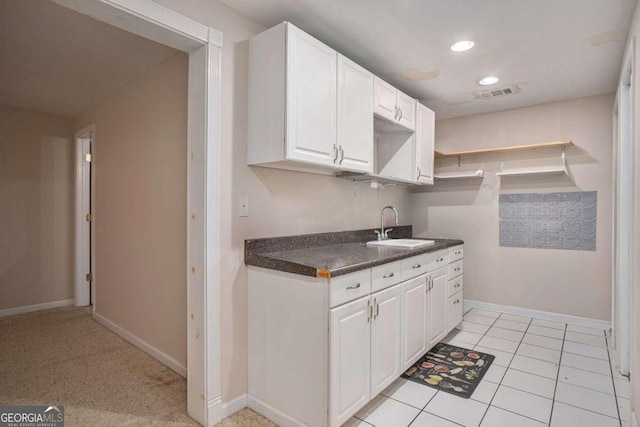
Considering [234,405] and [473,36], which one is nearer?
[234,405]

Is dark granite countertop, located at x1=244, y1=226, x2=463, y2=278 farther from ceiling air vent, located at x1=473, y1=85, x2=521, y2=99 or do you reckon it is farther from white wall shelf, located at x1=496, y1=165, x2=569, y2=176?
ceiling air vent, located at x1=473, y1=85, x2=521, y2=99

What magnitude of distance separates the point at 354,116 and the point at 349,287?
1.28 metres

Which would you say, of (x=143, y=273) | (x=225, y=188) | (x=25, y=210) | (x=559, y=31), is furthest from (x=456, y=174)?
(x=25, y=210)

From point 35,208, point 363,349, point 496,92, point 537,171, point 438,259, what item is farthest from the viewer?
point 35,208

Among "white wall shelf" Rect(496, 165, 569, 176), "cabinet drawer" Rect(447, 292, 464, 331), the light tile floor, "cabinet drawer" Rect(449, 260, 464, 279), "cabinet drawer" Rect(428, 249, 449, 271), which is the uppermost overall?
"white wall shelf" Rect(496, 165, 569, 176)

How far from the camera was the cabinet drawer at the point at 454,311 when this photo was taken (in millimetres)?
3039

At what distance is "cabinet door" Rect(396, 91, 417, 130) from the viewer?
2975mm

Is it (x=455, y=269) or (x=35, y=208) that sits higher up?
(x=35, y=208)

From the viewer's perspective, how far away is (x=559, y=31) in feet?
7.32

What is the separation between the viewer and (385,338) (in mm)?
2074

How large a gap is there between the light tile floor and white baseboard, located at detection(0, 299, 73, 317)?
13.6 feet

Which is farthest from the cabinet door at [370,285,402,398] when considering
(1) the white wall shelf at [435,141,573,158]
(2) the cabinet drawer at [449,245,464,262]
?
(1) the white wall shelf at [435,141,573,158]

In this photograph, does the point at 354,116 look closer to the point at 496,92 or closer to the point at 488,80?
the point at 488,80

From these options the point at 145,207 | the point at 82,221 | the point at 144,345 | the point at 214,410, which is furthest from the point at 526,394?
the point at 82,221
